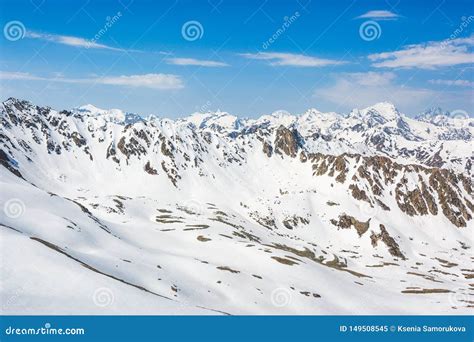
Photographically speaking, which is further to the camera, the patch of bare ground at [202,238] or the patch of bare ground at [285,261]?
the patch of bare ground at [202,238]

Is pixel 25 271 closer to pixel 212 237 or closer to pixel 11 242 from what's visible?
pixel 11 242

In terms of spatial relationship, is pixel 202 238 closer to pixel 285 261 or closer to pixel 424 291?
pixel 285 261

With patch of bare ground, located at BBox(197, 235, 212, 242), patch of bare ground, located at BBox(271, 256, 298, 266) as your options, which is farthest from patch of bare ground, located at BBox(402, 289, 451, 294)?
patch of bare ground, located at BBox(197, 235, 212, 242)

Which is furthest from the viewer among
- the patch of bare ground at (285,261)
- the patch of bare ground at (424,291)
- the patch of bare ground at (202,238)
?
the patch of bare ground at (202,238)

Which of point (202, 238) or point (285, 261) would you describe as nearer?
point (285, 261)

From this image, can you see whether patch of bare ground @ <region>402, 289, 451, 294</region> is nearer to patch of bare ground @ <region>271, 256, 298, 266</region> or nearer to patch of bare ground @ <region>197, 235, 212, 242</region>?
patch of bare ground @ <region>271, 256, 298, 266</region>

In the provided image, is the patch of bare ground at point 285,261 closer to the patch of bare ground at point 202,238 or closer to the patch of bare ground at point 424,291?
the patch of bare ground at point 202,238

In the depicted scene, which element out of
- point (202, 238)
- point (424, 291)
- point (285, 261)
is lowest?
point (424, 291)

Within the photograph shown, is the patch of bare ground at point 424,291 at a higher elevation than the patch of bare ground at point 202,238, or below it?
below

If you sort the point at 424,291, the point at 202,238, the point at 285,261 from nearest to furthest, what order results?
the point at 285,261 → the point at 424,291 → the point at 202,238

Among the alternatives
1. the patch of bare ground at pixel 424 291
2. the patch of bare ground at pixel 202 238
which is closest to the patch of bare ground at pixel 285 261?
the patch of bare ground at pixel 202 238

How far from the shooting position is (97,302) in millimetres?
39750

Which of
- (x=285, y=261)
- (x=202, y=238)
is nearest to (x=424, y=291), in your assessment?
(x=285, y=261)
